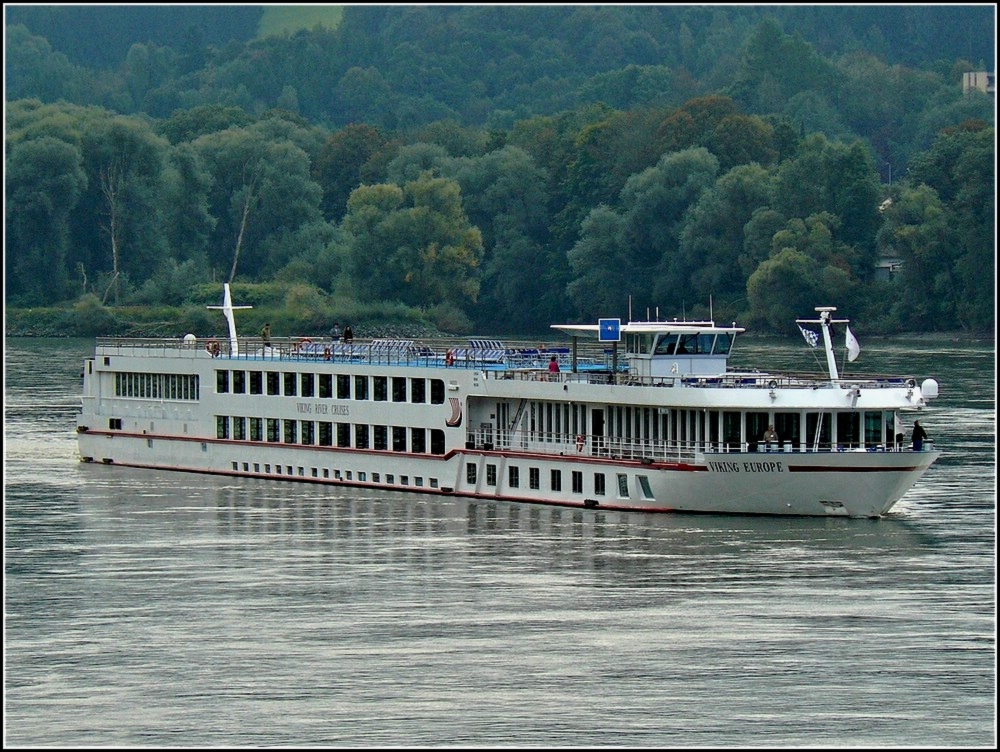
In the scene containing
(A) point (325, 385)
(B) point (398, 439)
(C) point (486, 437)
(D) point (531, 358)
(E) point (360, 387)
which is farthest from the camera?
(A) point (325, 385)

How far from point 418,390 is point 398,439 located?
55.6 inches

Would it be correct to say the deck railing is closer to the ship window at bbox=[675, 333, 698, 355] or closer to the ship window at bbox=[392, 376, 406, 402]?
the ship window at bbox=[392, 376, 406, 402]

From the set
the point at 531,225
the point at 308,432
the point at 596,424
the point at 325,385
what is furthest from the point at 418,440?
the point at 531,225

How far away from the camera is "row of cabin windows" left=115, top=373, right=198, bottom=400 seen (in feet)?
215

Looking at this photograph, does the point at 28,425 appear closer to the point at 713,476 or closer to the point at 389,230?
the point at 713,476

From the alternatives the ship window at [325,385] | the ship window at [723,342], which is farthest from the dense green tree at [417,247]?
the ship window at [723,342]

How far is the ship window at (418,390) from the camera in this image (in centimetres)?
5872

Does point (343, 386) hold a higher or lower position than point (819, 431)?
higher

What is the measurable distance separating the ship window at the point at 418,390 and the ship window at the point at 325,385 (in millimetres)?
3126

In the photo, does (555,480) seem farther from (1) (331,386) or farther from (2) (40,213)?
(2) (40,213)

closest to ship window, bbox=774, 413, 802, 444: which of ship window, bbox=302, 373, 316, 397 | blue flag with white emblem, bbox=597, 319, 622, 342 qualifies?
blue flag with white emblem, bbox=597, 319, 622, 342

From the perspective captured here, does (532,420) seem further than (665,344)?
Yes

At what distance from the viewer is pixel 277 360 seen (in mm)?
63406

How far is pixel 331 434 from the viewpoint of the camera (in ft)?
202
